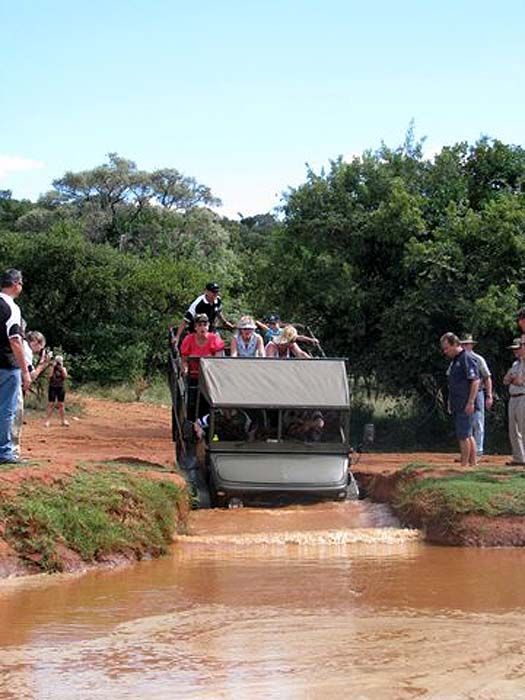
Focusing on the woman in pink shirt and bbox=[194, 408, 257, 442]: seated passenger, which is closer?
bbox=[194, 408, 257, 442]: seated passenger

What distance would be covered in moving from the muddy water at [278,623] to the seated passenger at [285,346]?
3545 mm

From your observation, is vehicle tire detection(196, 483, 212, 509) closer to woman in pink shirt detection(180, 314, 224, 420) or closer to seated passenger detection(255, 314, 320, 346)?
woman in pink shirt detection(180, 314, 224, 420)

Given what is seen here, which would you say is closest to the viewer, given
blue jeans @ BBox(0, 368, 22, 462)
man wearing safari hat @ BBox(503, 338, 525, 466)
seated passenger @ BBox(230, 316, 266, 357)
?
blue jeans @ BBox(0, 368, 22, 462)

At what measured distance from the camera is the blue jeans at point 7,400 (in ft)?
32.4

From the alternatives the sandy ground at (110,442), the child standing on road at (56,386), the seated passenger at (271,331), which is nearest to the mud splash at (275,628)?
the sandy ground at (110,442)

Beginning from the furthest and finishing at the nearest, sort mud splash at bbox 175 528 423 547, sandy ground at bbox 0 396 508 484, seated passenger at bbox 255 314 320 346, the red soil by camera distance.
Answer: seated passenger at bbox 255 314 320 346, sandy ground at bbox 0 396 508 484, mud splash at bbox 175 528 423 547, the red soil

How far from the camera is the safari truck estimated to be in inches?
480

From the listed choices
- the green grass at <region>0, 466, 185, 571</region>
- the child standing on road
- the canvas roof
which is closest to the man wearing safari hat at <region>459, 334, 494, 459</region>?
the canvas roof

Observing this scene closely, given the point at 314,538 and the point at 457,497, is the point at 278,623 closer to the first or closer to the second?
the point at 314,538

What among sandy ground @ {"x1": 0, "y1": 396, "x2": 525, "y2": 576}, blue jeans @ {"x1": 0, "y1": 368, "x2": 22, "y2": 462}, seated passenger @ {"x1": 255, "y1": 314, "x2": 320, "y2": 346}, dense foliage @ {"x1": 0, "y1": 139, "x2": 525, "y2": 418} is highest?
dense foliage @ {"x1": 0, "y1": 139, "x2": 525, "y2": 418}

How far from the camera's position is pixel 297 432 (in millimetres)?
12742

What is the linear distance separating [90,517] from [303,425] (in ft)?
12.3

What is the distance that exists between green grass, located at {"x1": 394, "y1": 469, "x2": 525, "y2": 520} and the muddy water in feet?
1.54

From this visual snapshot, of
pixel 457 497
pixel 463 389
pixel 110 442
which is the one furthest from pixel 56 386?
pixel 457 497
